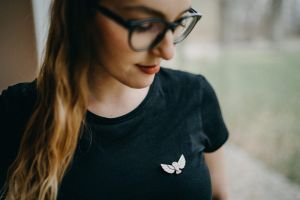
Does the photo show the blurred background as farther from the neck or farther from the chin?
the chin

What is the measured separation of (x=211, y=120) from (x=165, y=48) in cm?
38

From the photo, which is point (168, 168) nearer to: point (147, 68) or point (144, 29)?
point (147, 68)

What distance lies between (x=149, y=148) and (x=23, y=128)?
384 mm

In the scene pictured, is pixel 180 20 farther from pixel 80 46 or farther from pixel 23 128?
pixel 23 128

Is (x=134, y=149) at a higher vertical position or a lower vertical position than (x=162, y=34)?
lower

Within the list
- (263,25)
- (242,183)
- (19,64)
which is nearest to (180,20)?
(19,64)

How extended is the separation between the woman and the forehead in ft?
0.08

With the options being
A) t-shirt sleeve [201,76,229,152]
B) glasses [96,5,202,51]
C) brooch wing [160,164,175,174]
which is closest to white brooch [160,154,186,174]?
brooch wing [160,164,175,174]

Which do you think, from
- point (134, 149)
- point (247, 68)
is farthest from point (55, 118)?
point (247, 68)

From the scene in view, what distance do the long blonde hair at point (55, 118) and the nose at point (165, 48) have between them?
0.66 feet

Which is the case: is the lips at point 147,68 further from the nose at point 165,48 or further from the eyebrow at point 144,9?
the eyebrow at point 144,9

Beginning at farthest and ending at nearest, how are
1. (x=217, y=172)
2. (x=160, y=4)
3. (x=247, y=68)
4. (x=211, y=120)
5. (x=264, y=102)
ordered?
(x=247, y=68)
(x=264, y=102)
(x=217, y=172)
(x=211, y=120)
(x=160, y=4)

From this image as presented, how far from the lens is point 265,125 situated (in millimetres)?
3812

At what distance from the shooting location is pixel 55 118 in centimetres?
99
